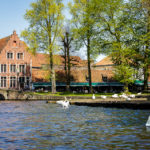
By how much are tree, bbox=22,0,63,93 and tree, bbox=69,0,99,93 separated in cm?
226

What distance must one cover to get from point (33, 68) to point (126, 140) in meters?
47.2

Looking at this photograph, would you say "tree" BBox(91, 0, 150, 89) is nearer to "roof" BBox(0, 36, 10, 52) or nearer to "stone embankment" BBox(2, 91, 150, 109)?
"stone embankment" BBox(2, 91, 150, 109)

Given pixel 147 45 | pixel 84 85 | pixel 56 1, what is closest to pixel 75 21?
pixel 56 1

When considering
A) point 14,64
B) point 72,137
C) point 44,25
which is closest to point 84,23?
point 44,25

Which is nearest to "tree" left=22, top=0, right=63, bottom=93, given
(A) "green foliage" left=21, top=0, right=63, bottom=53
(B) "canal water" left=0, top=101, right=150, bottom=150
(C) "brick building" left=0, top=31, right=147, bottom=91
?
(A) "green foliage" left=21, top=0, right=63, bottom=53

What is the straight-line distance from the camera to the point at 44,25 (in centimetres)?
4119

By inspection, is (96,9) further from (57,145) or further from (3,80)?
(57,145)

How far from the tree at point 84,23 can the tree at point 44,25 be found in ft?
7.41

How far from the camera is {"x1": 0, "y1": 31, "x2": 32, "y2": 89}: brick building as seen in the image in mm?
52688

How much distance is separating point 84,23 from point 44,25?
582cm

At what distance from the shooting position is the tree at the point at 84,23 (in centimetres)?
3794

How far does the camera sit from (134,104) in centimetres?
2358

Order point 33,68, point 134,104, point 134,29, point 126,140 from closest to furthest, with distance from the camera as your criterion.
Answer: point 126,140 < point 134,104 < point 134,29 < point 33,68

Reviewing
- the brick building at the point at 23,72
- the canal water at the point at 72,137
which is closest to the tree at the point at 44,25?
the brick building at the point at 23,72
